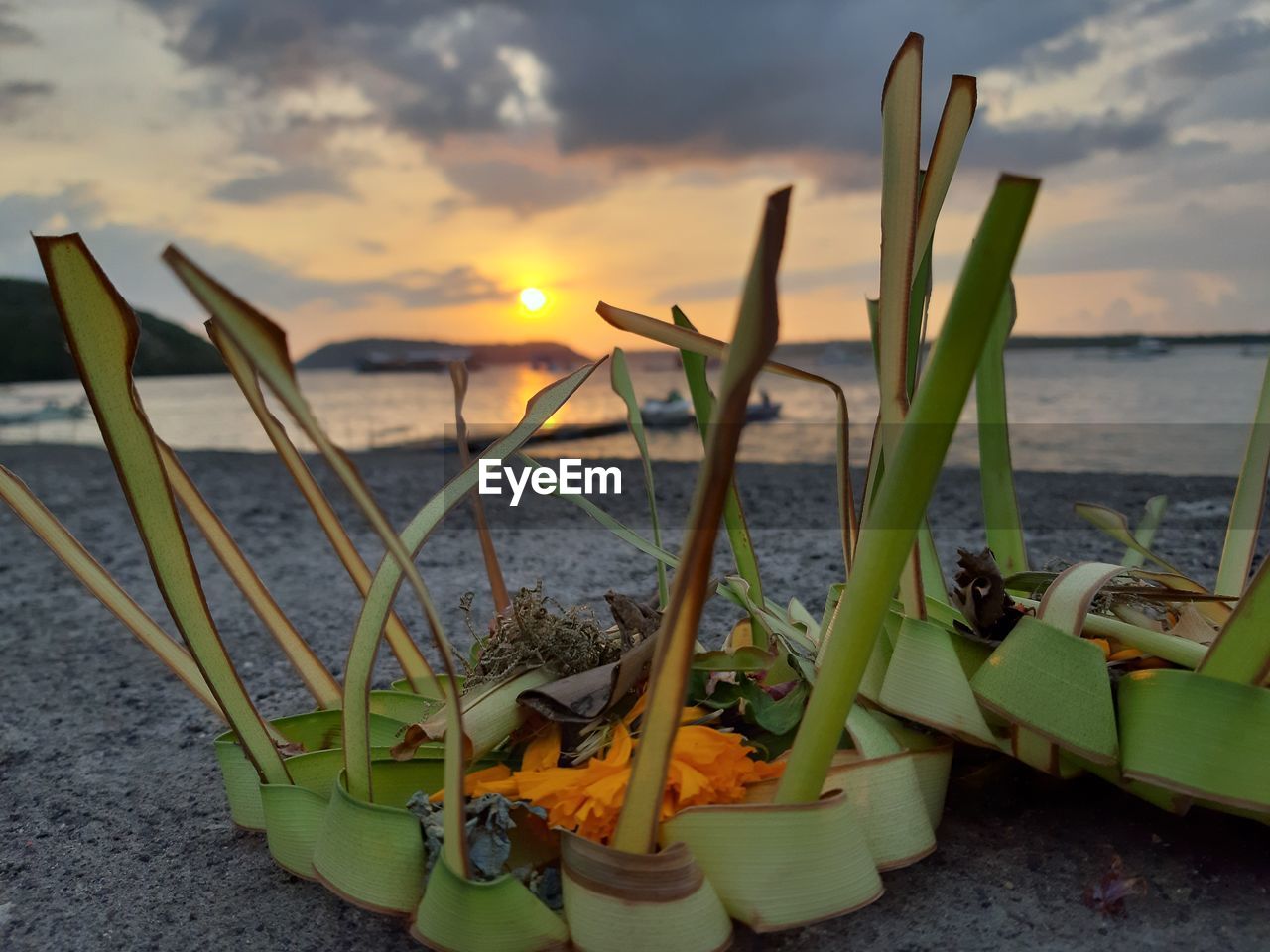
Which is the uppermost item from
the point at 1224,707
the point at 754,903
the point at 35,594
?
the point at 1224,707

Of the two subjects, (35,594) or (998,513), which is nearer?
(998,513)

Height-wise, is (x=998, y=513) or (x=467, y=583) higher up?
(x=998, y=513)

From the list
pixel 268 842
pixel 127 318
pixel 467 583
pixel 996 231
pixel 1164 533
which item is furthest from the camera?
pixel 1164 533

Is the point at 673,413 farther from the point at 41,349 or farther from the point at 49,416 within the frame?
the point at 41,349

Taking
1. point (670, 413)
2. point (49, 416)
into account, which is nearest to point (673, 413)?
point (670, 413)

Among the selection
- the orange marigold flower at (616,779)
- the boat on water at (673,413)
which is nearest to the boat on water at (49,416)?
the boat on water at (673,413)

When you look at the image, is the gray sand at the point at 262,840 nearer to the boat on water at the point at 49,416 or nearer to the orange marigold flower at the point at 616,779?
the orange marigold flower at the point at 616,779

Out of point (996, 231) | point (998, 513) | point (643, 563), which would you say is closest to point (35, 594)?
point (643, 563)

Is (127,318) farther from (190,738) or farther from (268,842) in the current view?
(190,738)
